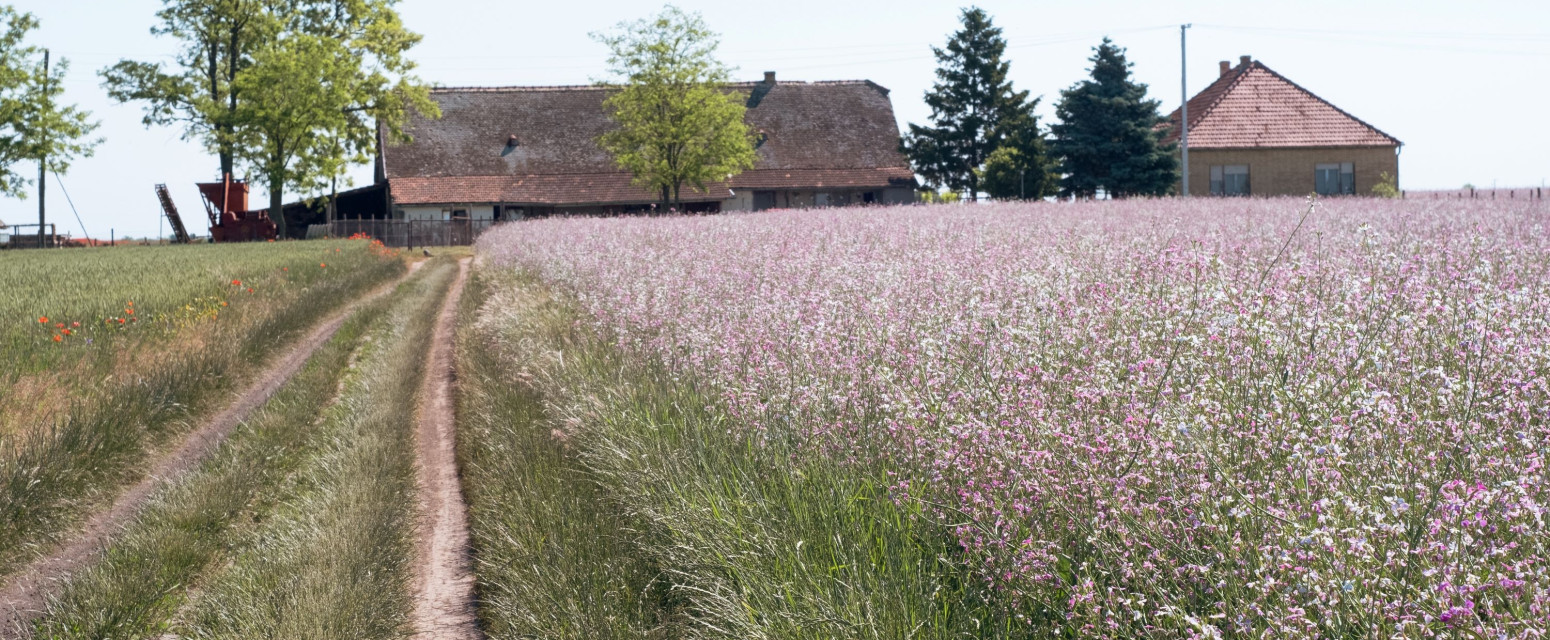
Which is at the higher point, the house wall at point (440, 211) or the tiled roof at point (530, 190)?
the tiled roof at point (530, 190)

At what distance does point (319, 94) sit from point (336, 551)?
42.4 metres

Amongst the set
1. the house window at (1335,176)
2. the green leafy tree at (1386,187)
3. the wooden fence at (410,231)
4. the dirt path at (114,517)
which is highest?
the house window at (1335,176)

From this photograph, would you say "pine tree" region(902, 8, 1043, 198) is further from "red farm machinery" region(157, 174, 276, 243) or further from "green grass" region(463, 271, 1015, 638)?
"green grass" region(463, 271, 1015, 638)

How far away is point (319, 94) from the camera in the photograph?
146ft

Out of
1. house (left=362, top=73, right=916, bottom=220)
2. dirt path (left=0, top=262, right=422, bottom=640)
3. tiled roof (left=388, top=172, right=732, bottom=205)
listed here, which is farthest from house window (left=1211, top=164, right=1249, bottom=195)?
dirt path (left=0, top=262, right=422, bottom=640)

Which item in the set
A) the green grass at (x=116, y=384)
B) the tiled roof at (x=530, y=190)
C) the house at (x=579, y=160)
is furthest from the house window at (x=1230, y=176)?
the green grass at (x=116, y=384)

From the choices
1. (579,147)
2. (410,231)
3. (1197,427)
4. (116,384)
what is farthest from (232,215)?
(1197,427)

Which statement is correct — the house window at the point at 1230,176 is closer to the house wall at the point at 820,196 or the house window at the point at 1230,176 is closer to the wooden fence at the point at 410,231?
the house wall at the point at 820,196

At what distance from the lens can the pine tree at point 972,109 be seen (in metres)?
48.4

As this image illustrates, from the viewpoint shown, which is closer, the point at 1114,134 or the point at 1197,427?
the point at 1197,427

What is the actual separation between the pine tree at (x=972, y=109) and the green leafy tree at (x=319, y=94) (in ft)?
70.5

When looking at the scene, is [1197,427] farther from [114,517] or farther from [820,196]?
[820,196]

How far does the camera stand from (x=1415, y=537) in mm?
2648

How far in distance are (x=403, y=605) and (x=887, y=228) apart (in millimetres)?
10583
